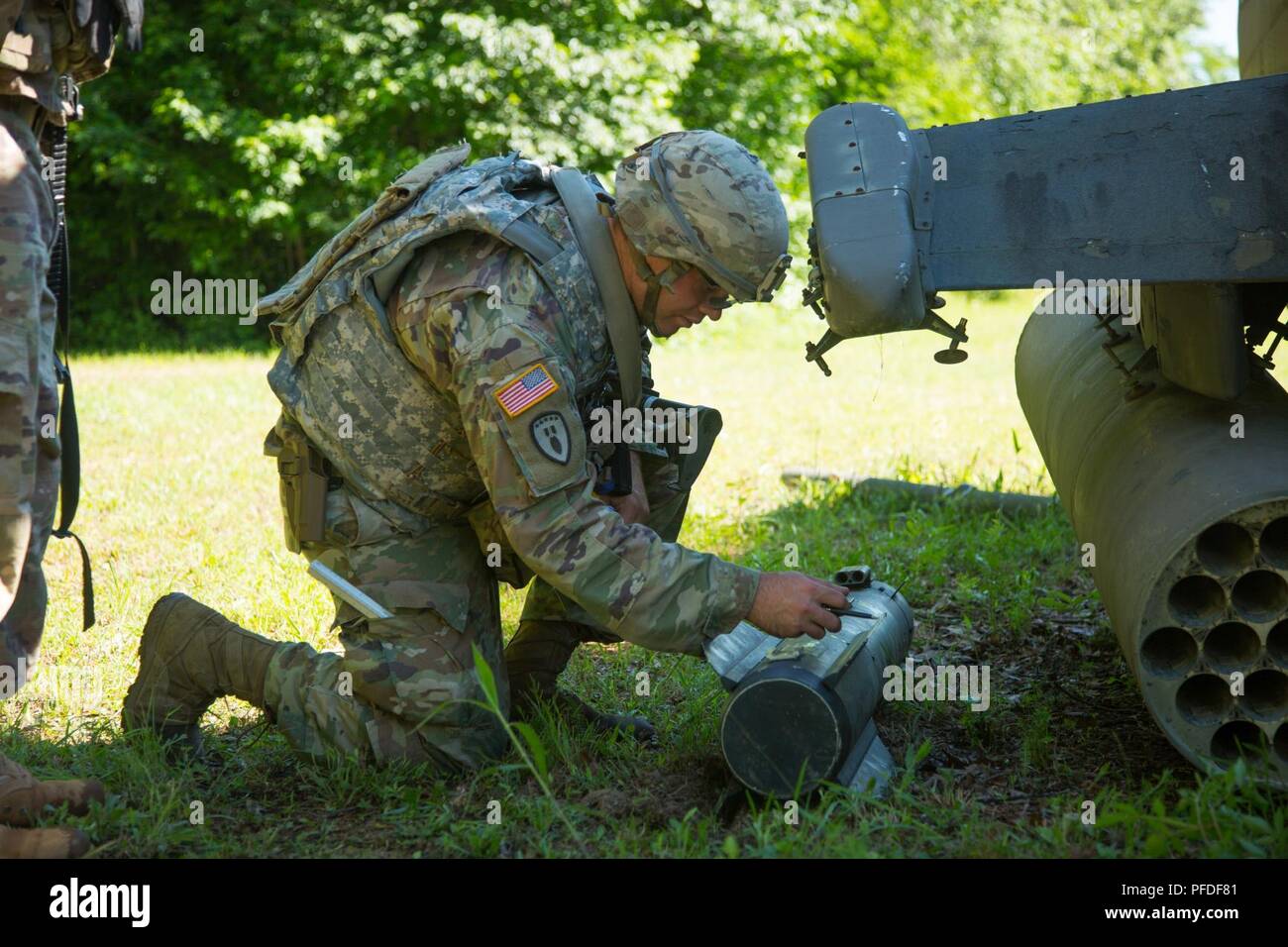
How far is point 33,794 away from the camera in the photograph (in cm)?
270

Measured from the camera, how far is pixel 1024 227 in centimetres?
263

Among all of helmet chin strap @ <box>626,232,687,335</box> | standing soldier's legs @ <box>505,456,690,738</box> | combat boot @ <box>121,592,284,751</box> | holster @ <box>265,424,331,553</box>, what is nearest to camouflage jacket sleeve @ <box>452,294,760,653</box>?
helmet chin strap @ <box>626,232,687,335</box>

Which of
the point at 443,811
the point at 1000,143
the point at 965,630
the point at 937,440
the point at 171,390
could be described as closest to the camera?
the point at 1000,143

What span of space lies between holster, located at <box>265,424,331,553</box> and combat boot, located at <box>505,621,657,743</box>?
66cm

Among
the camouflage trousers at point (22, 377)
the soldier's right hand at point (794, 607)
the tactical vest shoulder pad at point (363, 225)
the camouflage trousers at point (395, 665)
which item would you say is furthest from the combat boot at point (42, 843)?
the soldier's right hand at point (794, 607)

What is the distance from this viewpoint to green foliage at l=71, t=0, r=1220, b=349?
535 inches

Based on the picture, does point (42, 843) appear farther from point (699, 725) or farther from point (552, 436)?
point (699, 725)

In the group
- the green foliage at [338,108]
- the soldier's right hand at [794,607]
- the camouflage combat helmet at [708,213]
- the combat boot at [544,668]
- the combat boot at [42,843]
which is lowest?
the combat boot at [42,843]

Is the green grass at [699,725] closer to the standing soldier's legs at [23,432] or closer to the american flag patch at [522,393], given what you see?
the standing soldier's legs at [23,432]

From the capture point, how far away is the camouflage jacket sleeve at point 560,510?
271cm

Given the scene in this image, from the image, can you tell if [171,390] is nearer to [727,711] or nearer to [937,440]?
[937,440]

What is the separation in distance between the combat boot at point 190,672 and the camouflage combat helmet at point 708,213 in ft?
4.50
